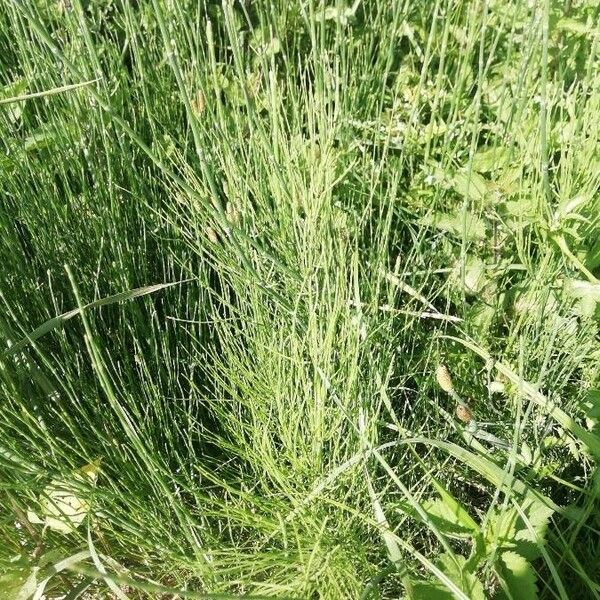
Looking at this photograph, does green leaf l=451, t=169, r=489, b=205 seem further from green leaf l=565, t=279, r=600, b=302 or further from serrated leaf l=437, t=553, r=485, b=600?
serrated leaf l=437, t=553, r=485, b=600

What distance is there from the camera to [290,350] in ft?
3.41

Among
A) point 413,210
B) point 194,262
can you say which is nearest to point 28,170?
point 194,262

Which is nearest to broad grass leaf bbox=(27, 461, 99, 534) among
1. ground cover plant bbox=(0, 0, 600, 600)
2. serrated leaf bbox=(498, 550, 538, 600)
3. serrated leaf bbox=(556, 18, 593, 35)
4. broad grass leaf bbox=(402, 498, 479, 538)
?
ground cover plant bbox=(0, 0, 600, 600)

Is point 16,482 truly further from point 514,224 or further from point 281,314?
point 514,224

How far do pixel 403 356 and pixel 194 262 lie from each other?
0.46m

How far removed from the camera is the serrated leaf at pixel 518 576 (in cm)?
89

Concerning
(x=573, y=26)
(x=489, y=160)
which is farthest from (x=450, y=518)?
(x=573, y=26)

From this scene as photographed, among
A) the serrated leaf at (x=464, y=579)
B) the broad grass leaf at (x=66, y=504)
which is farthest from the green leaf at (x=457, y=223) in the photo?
the broad grass leaf at (x=66, y=504)

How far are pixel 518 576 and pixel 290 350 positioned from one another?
444mm

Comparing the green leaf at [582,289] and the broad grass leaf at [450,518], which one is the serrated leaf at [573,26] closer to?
the green leaf at [582,289]

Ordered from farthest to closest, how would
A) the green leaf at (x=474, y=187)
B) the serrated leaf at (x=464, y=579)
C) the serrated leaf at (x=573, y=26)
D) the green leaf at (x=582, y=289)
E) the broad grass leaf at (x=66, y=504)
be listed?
the serrated leaf at (x=573, y=26)
the green leaf at (x=474, y=187)
the green leaf at (x=582, y=289)
the broad grass leaf at (x=66, y=504)
the serrated leaf at (x=464, y=579)

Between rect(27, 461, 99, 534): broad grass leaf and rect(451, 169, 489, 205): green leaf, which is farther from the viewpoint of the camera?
rect(451, 169, 489, 205): green leaf

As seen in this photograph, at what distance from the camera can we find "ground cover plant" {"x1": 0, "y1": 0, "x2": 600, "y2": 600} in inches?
37.4

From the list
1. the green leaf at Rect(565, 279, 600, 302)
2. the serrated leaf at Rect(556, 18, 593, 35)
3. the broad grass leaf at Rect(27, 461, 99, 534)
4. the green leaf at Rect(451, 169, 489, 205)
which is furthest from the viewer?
the serrated leaf at Rect(556, 18, 593, 35)
